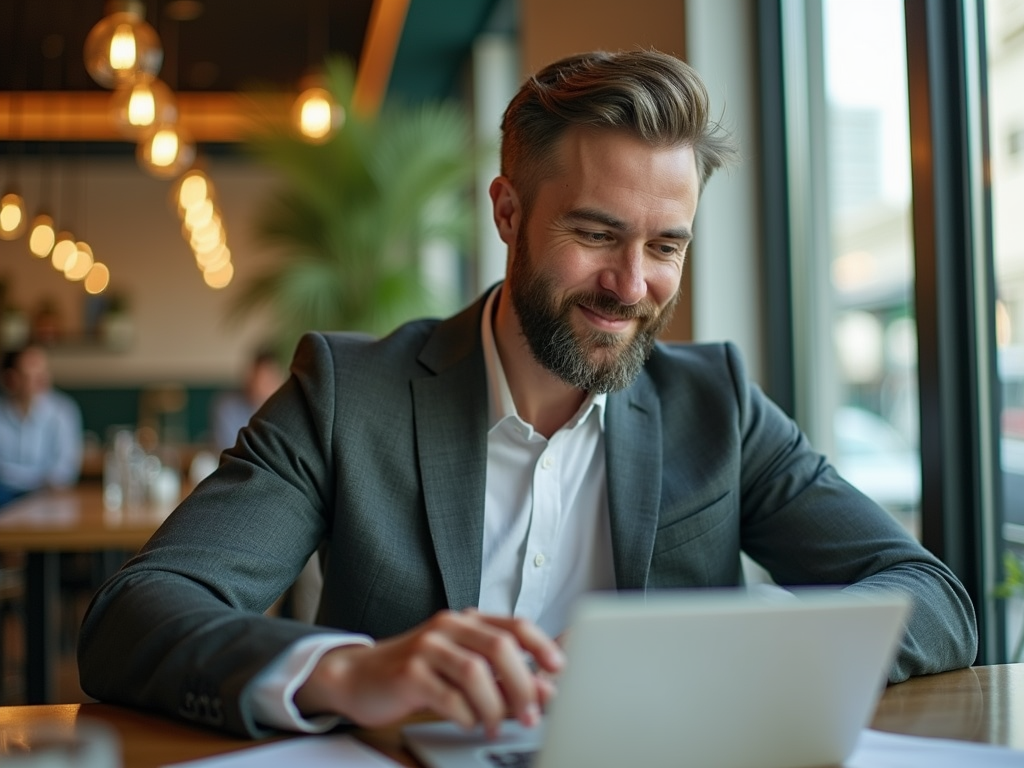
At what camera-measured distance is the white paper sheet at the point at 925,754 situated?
37.2 inches

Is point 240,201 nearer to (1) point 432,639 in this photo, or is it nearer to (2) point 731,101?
(2) point 731,101

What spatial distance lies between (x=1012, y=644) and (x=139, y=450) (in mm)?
3395

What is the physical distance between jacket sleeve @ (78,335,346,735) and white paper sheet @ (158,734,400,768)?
1.7 inches

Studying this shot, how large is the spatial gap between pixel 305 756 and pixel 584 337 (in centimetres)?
75

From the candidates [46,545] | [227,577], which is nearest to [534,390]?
[227,577]

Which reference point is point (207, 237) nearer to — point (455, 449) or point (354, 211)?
point (354, 211)

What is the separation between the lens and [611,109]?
1.50m

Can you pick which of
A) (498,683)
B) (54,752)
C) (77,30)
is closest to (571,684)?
(498,683)

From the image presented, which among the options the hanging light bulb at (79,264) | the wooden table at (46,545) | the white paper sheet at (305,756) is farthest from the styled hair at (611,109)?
the hanging light bulb at (79,264)

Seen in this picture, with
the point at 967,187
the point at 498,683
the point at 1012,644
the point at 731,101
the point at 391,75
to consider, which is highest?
the point at 391,75

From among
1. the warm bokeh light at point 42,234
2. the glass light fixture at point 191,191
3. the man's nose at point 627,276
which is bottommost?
the man's nose at point 627,276

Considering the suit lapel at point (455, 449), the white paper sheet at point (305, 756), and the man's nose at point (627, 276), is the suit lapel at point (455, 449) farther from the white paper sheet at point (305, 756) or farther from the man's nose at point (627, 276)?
the white paper sheet at point (305, 756)

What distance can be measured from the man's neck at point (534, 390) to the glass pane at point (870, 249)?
1074 mm

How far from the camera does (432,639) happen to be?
3.03ft
